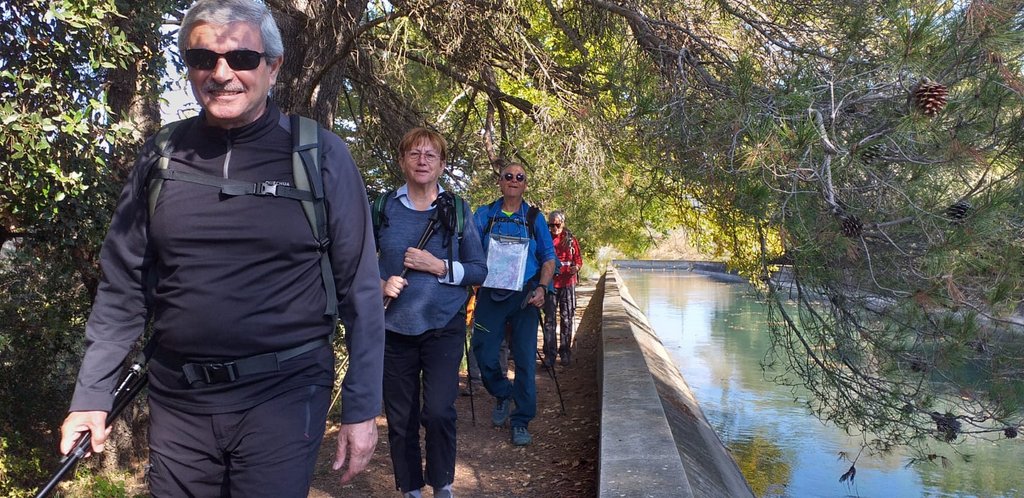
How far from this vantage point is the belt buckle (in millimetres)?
2307

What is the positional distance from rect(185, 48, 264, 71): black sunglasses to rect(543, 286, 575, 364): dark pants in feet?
22.2

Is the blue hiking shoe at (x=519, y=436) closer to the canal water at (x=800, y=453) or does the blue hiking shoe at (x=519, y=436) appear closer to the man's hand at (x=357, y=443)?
the canal water at (x=800, y=453)

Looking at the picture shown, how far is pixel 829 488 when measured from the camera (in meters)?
11.6

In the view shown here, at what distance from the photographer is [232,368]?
2.31 metres

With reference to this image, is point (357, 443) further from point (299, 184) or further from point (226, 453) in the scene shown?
point (299, 184)

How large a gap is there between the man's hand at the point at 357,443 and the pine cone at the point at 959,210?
11.0 feet

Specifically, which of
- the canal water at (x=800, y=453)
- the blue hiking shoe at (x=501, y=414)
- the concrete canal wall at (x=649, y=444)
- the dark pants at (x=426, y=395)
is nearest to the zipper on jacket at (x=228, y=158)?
the dark pants at (x=426, y=395)

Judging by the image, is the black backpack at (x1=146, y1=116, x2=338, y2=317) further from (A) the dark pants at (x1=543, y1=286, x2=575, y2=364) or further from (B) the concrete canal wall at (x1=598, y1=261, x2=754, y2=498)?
(A) the dark pants at (x1=543, y1=286, x2=575, y2=364)

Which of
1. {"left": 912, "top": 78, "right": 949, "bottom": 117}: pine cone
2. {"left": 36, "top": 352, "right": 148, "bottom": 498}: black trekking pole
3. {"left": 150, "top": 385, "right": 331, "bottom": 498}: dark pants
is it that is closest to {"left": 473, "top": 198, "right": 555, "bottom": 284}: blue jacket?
{"left": 912, "top": 78, "right": 949, "bottom": 117}: pine cone

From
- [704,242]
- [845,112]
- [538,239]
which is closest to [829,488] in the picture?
[704,242]

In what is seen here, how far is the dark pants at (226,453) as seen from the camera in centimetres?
232

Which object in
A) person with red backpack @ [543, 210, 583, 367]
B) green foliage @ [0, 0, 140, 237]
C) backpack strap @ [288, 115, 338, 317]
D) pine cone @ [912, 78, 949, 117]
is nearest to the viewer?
backpack strap @ [288, 115, 338, 317]

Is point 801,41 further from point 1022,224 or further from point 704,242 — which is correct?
point 704,242

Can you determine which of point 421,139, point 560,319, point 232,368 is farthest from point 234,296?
point 560,319
